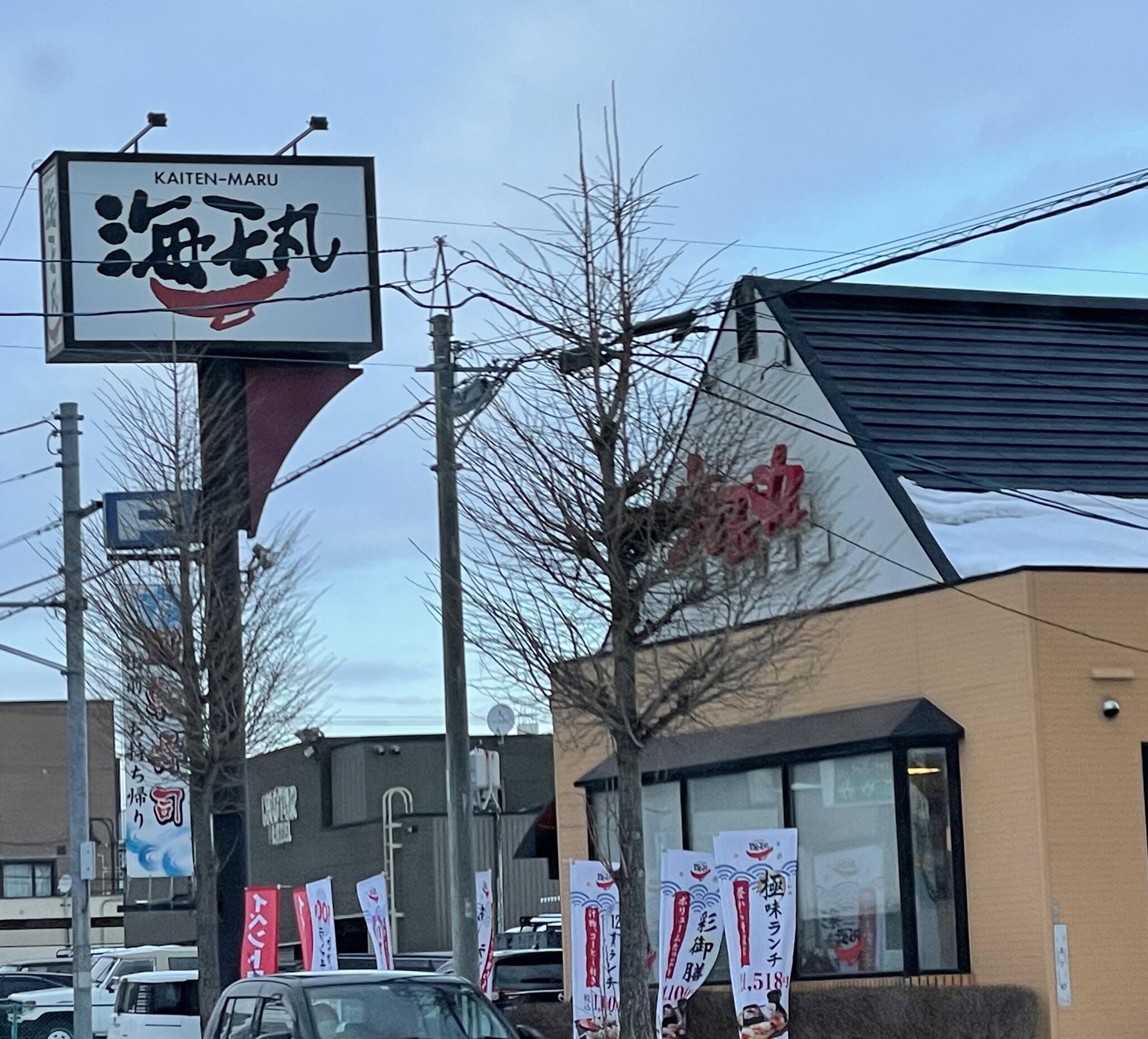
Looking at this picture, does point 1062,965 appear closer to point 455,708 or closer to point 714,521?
point 714,521

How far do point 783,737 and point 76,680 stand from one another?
10035 millimetres

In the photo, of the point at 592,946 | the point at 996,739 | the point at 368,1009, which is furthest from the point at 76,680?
the point at 368,1009

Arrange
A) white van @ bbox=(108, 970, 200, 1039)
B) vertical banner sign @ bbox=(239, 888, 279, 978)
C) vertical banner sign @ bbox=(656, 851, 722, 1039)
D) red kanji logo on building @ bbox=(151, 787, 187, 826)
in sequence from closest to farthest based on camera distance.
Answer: vertical banner sign @ bbox=(656, 851, 722, 1039), vertical banner sign @ bbox=(239, 888, 279, 978), white van @ bbox=(108, 970, 200, 1039), red kanji logo on building @ bbox=(151, 787, 187, 826)

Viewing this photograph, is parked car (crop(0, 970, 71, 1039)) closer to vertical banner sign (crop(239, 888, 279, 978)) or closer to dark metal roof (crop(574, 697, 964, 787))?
vertical banner sign (crop(239, 888, 279, 978))

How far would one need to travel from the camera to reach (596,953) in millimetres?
19562

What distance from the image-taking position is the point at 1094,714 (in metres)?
18.0

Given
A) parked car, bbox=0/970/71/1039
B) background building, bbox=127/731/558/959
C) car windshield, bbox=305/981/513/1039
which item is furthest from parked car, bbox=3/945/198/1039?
car windshield, bbox=305/981/513/1039

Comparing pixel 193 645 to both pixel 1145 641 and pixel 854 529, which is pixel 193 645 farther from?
pixel 1145 641

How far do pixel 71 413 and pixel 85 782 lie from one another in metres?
4.94

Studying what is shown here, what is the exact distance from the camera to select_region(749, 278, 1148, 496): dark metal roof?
21469mm

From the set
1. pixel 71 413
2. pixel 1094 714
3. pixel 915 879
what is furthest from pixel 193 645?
pixel 1094 714

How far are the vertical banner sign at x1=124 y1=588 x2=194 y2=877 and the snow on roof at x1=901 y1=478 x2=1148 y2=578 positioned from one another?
9.98 m

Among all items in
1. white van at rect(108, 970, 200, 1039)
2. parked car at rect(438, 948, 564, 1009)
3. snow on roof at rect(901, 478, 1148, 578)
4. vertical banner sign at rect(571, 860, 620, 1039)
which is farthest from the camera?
parked car at rect(438, 948, 564, 1009)

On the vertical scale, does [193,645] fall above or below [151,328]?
below
